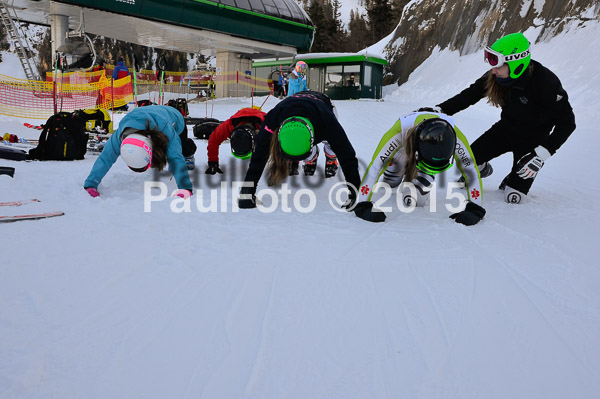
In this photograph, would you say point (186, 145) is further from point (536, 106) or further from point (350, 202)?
point (536, 106)

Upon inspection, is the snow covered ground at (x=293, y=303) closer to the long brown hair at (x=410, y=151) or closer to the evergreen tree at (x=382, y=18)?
the long brown hair at (x=410, y=151)

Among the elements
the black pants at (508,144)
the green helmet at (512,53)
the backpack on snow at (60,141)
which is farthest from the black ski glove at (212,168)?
the green helmet at (512,53)

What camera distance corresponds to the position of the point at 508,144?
444cm

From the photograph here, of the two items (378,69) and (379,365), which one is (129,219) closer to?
(379,365)

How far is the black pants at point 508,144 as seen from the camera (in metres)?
4.18

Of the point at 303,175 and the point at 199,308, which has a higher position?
the point at 303,175

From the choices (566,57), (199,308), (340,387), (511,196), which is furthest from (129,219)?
(566,57)

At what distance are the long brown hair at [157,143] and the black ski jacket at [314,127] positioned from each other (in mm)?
804

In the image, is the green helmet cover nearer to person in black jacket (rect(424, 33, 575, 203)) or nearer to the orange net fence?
person in black jacket (rect(424, 33, 575, 203))

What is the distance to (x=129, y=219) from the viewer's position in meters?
3.08

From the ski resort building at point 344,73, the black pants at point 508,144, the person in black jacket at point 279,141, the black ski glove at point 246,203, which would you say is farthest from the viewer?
the ski resort building at point 344,73

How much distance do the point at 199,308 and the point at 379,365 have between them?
32.7 inches

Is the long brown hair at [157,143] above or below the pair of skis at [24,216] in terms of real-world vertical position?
→ above

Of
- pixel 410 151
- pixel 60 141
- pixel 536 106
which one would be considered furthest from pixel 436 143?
pixel 60 141
